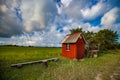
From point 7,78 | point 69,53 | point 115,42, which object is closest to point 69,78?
point 7,78

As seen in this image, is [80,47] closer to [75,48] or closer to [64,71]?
[75,48]

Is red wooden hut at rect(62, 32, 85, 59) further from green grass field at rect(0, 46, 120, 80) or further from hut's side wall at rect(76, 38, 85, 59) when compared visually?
green grass field at rect(0, 46, 120, 80)

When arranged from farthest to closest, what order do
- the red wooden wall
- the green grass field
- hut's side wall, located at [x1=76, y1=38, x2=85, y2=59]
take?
1. hut's side wall, located at [x1=76, y1=38, x2=85, y2=59]
2. the red wooden wall
3. the green grass field

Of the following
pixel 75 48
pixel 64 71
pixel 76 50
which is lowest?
pixel 64 71

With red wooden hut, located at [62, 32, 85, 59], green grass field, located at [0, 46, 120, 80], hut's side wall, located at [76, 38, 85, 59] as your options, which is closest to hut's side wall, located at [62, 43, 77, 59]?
Answer: red wooden hut, located at [62, 32, 85, 59]

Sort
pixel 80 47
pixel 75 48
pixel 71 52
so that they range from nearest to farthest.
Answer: pixel 75 48, pixel 71 52, pixel 80 47

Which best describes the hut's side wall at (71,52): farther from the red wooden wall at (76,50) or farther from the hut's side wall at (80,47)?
the hut's side wall at (80,47)

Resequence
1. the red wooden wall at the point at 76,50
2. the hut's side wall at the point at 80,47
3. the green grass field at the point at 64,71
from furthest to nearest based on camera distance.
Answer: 1. the hut's side wall at the point at 80,47
2. the red wooden wall at the point at 76,50
3. the green grass field at the point at 64,71

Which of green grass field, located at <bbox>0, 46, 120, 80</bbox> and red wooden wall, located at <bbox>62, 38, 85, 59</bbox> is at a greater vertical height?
red wooden wall, located at <bbox>62, 38, 85, 59</bbox>

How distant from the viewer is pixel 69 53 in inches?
751

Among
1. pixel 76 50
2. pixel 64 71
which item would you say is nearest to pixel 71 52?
pixel 76 50

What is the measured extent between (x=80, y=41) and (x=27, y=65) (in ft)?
32.5

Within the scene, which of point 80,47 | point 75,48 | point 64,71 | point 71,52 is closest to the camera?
point 64,71

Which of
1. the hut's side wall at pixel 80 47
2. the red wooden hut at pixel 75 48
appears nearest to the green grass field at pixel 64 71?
the red wooden hut at pixel 75 48
